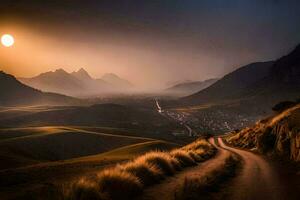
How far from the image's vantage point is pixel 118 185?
13148mm

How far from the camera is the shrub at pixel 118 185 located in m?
12.4

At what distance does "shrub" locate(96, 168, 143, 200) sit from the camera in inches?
489

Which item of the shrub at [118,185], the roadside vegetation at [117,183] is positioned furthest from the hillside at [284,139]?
the shrub at [118,185]

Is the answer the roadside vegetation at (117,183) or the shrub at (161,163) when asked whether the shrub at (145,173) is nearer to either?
the roadside vegetation at (117,183)

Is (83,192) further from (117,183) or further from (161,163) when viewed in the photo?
(161,163)

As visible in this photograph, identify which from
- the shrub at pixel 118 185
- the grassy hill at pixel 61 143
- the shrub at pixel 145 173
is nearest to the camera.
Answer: the shrub at pixel 118 185

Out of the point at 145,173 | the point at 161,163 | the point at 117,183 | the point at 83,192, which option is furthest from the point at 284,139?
the point at 83,192

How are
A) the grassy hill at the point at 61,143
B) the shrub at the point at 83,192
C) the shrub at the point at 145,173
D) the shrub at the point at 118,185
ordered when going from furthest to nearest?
the grassy hill at the point at 61,143 → the shrub at the point at 145,173 → the shrub at the point at 118,185 → the shrub at the point at 83,192

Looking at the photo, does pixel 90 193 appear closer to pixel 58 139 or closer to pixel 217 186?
pixel 217 186

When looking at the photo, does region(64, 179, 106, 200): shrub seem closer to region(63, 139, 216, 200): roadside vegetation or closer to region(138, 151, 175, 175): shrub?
region(63, 139, 216, 200): roadside vegetation

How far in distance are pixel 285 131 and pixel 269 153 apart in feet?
14.1

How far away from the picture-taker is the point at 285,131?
114ft

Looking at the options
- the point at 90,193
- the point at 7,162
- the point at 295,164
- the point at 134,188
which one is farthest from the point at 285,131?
the point at 7,162

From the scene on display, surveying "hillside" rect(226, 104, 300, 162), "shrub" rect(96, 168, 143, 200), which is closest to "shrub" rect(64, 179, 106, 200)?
"shrub" rect(96, 168, 143, 200)
